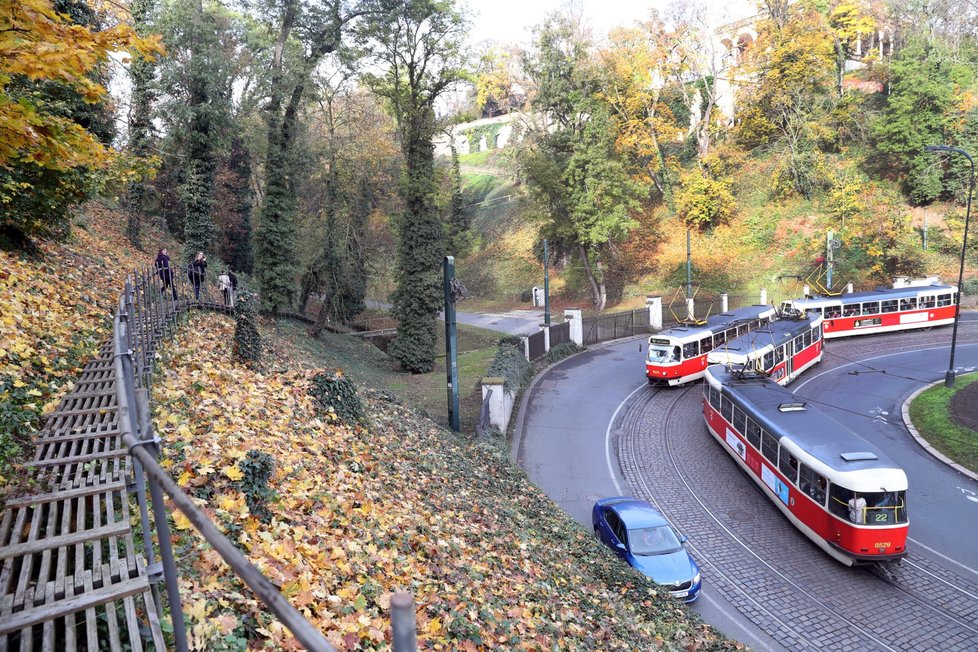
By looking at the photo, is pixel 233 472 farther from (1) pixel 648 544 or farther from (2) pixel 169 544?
(1) pixel 648 544

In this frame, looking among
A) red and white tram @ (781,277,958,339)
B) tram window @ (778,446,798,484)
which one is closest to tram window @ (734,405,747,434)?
tram window @ (778,446,798,484)

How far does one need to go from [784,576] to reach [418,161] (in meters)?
24.0

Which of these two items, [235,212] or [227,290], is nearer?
[227,290]

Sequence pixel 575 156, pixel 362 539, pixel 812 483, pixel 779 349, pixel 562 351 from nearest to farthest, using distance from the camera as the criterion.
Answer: pixel 362 539, pixel 812 483, pixel 779 349, pixel 562 351, pixel 575 156

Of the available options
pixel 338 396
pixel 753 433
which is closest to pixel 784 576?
pixel 753 433

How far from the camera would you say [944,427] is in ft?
68.0

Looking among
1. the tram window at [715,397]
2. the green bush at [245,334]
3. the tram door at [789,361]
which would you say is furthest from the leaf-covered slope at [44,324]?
the tram door at [789,361]

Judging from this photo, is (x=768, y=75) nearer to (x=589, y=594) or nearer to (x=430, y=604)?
(x=589, y=594)

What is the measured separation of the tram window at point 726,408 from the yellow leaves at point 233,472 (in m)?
16.2

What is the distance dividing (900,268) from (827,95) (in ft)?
50.8

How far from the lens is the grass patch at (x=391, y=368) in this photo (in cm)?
2277

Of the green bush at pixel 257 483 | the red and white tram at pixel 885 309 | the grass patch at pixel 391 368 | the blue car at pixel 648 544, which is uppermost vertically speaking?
the green bush at pixel 257 483

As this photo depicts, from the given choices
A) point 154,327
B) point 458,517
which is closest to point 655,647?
point 458,517

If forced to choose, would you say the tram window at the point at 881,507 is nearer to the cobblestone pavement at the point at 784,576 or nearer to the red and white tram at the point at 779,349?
the cobblestone pavement at the point at 784,576
